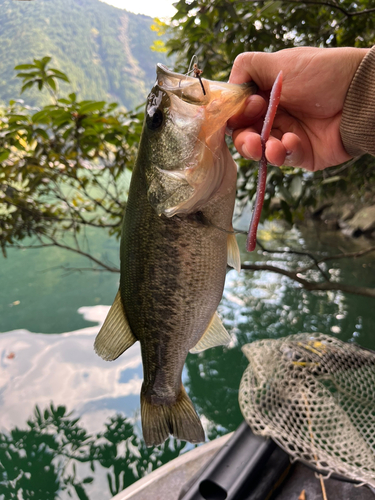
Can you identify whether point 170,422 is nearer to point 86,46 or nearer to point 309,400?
point 309,400

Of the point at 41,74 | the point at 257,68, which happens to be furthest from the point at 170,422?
the point at 41,74

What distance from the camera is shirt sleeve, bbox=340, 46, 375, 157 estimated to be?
122cm

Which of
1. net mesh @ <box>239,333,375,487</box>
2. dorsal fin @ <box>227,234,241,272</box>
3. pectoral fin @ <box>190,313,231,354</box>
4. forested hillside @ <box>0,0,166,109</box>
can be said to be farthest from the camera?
forested hillside @ <box>0,0,166,109</box>

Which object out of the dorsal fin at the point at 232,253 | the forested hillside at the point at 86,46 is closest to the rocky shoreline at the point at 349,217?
the forested hillside at the point at 86,46

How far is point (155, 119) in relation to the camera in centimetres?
106

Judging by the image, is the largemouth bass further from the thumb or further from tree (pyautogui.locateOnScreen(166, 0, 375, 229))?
tree (pyautogui.locateOnScreen(166, 0, 375, 229))

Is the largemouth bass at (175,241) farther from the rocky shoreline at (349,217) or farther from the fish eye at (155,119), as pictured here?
the rocky shoreline at (349,217)

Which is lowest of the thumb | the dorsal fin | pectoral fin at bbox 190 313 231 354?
pectoral fin at bbox 190 313 231 354

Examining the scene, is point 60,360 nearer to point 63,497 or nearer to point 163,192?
point 63,497

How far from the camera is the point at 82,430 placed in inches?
122

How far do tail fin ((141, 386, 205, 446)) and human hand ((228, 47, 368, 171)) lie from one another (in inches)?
→ 37.7

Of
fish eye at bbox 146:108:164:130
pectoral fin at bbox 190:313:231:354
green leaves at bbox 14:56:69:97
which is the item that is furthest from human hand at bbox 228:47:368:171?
green leaves at bbox 14:56:69:97

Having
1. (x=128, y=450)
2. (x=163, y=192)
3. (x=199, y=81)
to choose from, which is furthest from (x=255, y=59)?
(x=128, y=450)

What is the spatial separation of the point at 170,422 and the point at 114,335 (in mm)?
401
